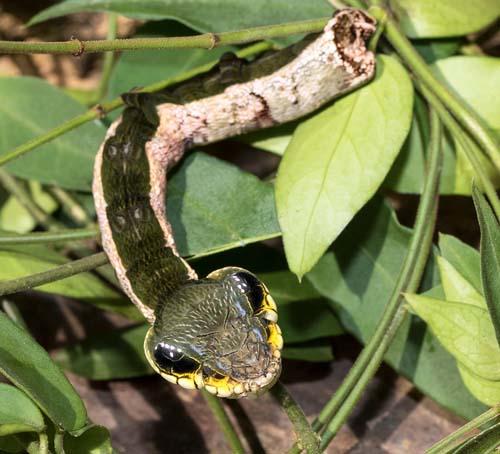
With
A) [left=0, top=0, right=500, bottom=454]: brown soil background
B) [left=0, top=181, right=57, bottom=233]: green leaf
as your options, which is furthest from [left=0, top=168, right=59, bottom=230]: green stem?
[left=0, top=0, right=500, bottom=454]: brown soil background

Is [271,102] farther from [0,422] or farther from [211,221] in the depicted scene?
[0,422]

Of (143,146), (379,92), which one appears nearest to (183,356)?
(143,146)

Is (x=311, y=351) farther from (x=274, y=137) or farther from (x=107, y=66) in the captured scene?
(x=107, y=66)

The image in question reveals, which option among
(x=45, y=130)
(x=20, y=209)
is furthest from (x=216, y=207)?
(x=20, y=209)

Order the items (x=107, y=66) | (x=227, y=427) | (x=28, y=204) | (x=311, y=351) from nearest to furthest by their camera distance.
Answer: (x=227, y=427) → (x=311, y=351) → (x=28, y=204) → (x=107, y=66)

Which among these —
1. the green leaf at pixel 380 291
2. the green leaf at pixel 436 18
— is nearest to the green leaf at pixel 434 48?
the green leaf at pixel 436 18

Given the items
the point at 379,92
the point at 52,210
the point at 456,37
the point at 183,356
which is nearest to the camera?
the point at 183,356

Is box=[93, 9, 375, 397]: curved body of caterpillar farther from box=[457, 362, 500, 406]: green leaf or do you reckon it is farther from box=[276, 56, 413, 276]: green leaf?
box=[457, 362, 500, 406]: green leaf

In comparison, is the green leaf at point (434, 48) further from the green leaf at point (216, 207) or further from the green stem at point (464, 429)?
the green stem at point (464, 429)
